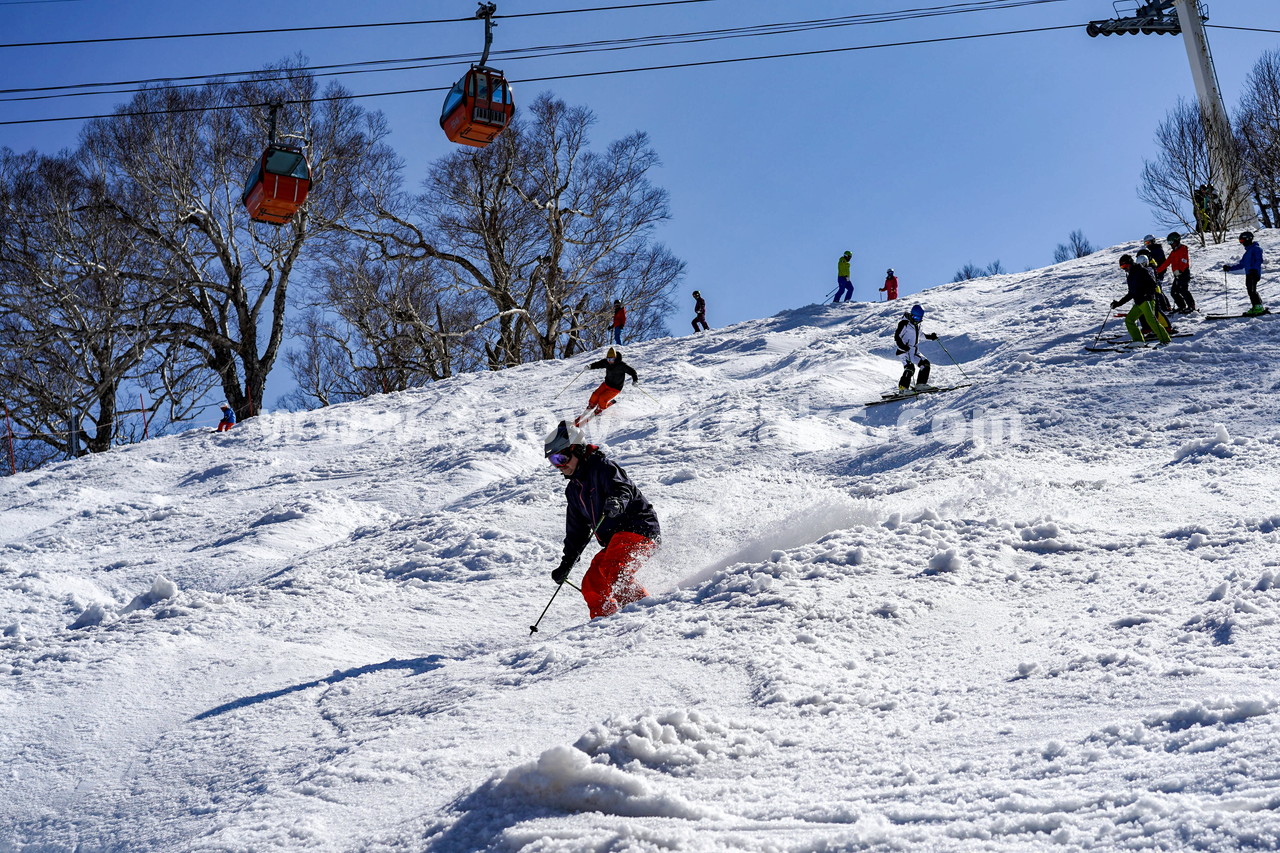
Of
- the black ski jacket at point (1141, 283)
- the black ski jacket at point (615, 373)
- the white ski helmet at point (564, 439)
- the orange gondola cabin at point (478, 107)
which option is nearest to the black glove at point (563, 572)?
the white ski helmet at point (564, 439)

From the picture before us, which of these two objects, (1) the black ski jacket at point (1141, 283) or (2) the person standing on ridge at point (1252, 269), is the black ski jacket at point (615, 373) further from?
(2) the person standing on ridge at point (1252, 269)

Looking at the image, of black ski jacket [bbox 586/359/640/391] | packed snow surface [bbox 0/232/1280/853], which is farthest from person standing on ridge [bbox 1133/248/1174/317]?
black ski jacket [bbox 586/359/640/391]

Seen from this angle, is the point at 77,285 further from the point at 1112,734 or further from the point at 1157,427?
the point at 1112,734

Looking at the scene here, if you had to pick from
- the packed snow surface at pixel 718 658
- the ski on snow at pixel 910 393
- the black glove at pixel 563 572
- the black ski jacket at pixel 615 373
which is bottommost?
the packed snow surface at pixel 718 658

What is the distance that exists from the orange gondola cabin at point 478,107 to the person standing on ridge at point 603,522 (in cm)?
971

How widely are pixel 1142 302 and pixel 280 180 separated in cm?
1334

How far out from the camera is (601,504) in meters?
6.40

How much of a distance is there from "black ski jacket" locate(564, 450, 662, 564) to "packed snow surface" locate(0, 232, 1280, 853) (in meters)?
0.32

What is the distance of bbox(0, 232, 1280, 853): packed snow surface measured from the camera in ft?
9.94

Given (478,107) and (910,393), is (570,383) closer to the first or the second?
(478,107)

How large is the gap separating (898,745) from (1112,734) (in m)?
0.71

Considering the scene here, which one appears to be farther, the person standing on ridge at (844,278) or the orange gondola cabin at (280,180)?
the person standing on ridge at (844,278)

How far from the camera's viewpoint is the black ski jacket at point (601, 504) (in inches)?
251


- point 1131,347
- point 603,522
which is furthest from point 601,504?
point 1131,347
